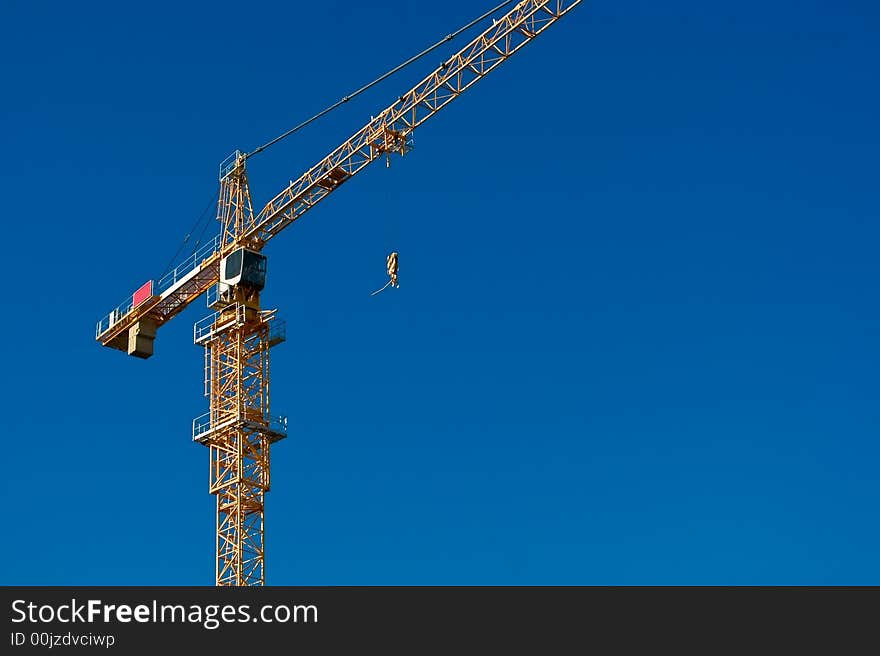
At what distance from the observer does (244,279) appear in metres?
91.3

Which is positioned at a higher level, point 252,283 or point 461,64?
point 461,64

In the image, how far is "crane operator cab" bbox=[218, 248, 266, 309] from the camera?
3600 inches

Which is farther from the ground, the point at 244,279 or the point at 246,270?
the point at 246,270

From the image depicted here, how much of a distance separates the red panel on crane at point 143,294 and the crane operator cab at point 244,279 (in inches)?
221

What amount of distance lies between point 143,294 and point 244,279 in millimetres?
7877

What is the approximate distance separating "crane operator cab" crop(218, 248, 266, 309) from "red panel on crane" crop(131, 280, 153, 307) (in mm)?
5614

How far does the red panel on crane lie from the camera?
3792 inches

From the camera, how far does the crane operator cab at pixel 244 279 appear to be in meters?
91.4
